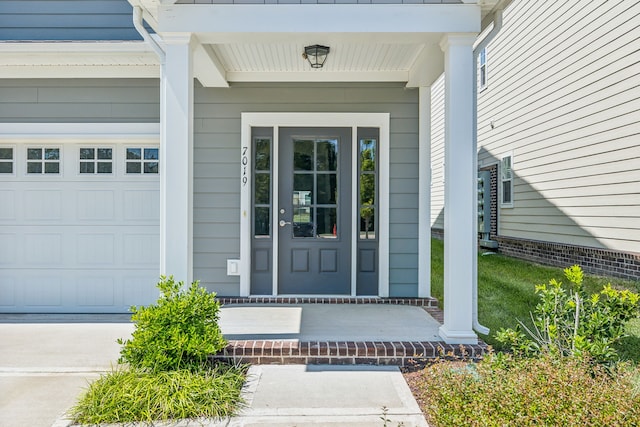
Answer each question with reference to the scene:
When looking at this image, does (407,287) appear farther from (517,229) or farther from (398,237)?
(517,229)

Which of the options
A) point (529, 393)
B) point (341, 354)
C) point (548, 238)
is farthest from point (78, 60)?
point (548, 238)

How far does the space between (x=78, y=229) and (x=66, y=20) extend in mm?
2275

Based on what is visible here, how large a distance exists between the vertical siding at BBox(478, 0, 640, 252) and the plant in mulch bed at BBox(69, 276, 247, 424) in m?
5.37

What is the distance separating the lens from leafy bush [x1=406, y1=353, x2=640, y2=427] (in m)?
2.14

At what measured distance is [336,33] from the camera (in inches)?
134

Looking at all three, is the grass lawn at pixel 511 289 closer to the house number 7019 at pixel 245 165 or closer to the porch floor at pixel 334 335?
the porch floor at pixel 334 335

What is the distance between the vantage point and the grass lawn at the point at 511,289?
156 inches

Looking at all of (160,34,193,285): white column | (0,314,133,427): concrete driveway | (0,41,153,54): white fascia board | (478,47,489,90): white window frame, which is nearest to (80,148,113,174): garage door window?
(0,41,153,54): white fascia board

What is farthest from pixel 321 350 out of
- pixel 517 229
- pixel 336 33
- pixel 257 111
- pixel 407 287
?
pixel 517 229

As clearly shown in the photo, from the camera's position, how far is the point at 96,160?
16.0 ft

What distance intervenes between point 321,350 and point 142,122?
3185 mm

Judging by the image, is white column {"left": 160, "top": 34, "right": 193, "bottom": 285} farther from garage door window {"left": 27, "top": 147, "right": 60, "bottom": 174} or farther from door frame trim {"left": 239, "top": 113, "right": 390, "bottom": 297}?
garage door window {"left": 27, "top": 147, "right": 60, "bottom": 174}

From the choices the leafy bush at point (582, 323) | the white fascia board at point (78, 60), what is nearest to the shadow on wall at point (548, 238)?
the leafy bush at point (582, 323)

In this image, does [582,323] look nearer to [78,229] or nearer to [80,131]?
[78,229]
